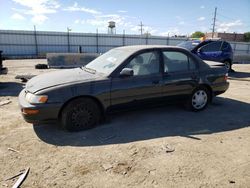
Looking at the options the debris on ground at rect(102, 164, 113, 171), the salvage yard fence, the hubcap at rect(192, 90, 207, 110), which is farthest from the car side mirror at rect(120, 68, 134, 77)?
the salvage yard fence

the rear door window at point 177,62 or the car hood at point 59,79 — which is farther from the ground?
the rear door window at point 177,62

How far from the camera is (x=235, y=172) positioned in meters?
3.17

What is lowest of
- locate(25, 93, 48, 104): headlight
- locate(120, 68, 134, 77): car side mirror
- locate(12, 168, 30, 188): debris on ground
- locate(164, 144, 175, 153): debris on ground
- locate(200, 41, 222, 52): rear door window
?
locate(12, 168, 30, 188): debris on ground

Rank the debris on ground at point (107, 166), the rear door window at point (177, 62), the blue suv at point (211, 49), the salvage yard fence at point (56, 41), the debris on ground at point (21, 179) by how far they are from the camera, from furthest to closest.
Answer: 1. the salvage yard fence at point (56, 41)
2. the blue suv at point (211, 49)
3. the rear door window at point (177, 62)
4. the debris on ground at point (107, 166)
5. the debris on ground at point (21, 179)

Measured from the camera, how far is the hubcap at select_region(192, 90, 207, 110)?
18.5ft

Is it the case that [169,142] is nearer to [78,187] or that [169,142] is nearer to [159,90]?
[159,90]

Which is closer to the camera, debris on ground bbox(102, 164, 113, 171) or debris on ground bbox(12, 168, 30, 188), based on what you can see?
debris on ground bbox(12, 168, 30, 188)

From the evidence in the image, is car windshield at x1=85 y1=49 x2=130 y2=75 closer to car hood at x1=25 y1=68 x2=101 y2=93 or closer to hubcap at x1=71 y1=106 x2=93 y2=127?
car hood at x1=25 y1=68 x2=101 y2=93

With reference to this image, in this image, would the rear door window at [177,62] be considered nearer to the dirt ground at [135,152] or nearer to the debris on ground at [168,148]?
the dirt ground at [135,152]

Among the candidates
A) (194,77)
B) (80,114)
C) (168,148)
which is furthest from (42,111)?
(194,77)

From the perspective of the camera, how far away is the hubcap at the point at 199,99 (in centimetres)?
→ 564

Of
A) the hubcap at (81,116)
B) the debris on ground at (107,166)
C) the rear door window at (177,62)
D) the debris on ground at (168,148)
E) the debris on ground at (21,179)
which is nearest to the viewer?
the debris on ground at (21,179)

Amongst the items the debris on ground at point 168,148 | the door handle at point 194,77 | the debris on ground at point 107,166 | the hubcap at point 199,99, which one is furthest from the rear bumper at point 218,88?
the debris on ground at point 107,166

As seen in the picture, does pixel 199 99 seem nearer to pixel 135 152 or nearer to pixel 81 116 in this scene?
pixel 135 152
